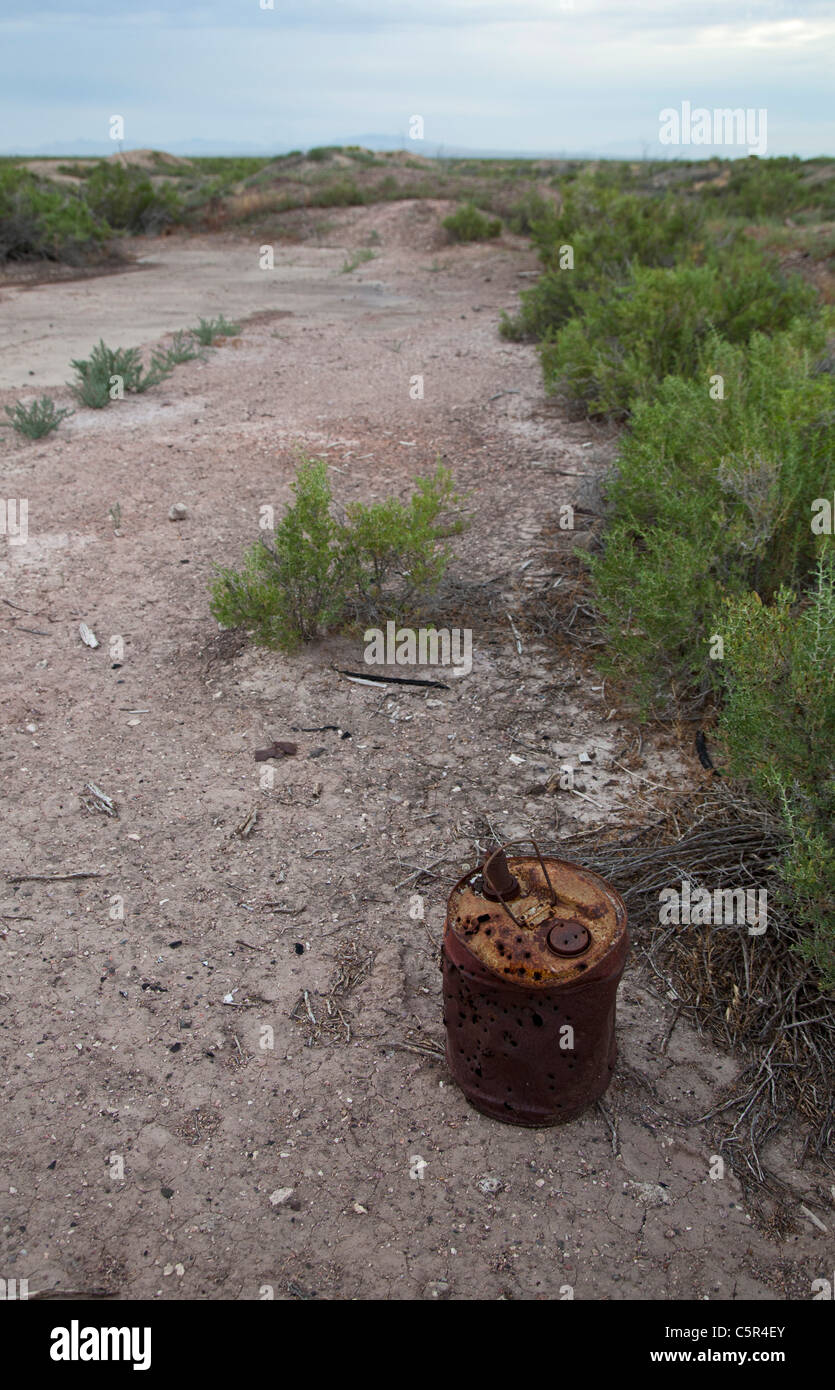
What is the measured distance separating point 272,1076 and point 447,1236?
0.69 metres

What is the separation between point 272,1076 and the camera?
8.93ft

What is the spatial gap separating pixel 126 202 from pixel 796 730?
76.2 ft

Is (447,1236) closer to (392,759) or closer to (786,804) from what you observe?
(786,804)

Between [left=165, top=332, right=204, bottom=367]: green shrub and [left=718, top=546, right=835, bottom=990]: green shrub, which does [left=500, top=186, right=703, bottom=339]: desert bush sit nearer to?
[left=165, top=332, right=204, bottom=367]: green shrub

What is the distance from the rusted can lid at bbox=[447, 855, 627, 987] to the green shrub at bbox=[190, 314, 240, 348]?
32.7 feet

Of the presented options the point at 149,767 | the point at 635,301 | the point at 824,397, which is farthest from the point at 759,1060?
the point at 635,301

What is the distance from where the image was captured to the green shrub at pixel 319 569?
472cm

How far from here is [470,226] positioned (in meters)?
19.2

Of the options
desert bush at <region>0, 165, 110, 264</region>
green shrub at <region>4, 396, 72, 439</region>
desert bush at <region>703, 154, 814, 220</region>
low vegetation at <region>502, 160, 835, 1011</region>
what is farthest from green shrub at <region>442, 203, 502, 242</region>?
green shrub at <region>4, 396, 72, 439</region>

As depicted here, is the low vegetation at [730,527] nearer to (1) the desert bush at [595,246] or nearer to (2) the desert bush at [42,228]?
(1) the desert bush at [595,246]

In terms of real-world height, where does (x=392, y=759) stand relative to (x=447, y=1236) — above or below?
above

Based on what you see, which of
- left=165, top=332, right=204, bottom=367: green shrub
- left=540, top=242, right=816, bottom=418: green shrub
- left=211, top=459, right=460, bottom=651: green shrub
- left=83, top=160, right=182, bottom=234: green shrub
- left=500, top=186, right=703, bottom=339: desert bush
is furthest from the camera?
left=83, top=160, right=182, bottom=234: green shrub

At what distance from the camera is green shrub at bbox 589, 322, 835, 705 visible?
4152mm

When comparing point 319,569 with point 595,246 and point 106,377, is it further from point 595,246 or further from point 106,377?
point 595,246
